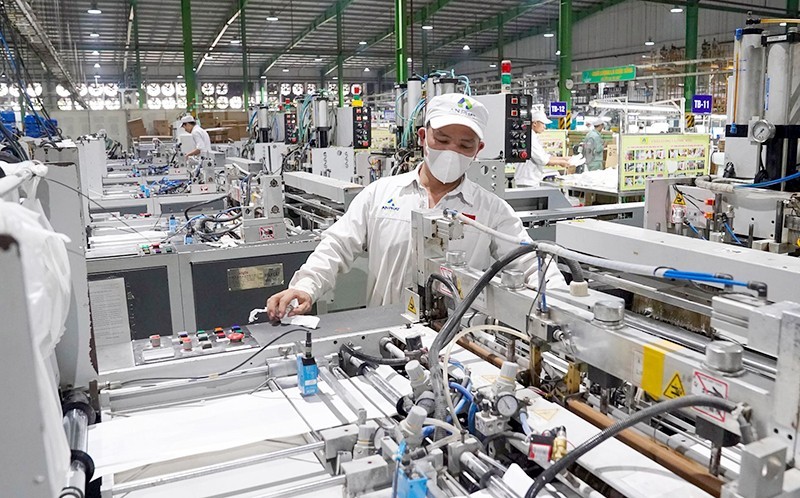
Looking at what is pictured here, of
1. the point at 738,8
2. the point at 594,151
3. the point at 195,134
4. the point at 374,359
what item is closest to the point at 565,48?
the point at 594,151

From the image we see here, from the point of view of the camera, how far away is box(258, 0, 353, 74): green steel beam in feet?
49.0

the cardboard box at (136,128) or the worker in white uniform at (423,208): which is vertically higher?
the cardboard box at (136,128)

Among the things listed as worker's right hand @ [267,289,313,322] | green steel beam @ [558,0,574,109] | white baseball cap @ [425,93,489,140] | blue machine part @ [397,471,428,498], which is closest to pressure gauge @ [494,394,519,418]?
blue machine part @ [397,471,428,498]

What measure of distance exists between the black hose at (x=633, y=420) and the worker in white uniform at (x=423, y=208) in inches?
49.3

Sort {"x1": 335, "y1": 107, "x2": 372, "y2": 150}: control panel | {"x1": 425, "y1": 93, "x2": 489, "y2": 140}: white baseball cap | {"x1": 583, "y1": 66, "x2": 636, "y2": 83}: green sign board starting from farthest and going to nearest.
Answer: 1. {"x1": 583, "y1": 66, "x2": 636, "y2": 83}: green sign board
2. {"x1": 335, "y1": 107, "x2": 372, "y2": 150}: control panel
3. {"x1": 425, "y1": 93, "x2": 489, "y2": 140}: white baseball cap

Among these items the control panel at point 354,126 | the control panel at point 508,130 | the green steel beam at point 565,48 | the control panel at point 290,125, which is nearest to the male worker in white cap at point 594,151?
the control panel at point 354,126

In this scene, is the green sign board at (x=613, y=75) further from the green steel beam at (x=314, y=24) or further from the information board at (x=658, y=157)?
the green steel beam at (x=314, y=24)

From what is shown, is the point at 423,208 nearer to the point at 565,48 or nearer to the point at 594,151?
the point at 594,151

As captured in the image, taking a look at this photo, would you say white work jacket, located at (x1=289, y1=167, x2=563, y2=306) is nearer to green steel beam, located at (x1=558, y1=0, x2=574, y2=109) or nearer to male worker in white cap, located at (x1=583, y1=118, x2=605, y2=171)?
male worker in white cap, located at (x1=583, y1=118, x2=605, y2=171)

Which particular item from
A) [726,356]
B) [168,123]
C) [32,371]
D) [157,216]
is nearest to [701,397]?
[726,356]

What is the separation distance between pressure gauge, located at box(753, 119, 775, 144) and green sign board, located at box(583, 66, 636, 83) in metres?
6.31

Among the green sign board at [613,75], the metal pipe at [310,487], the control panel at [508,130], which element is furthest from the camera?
the green sign board at [613,75]

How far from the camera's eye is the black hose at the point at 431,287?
1.60 m

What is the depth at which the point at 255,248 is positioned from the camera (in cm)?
375
